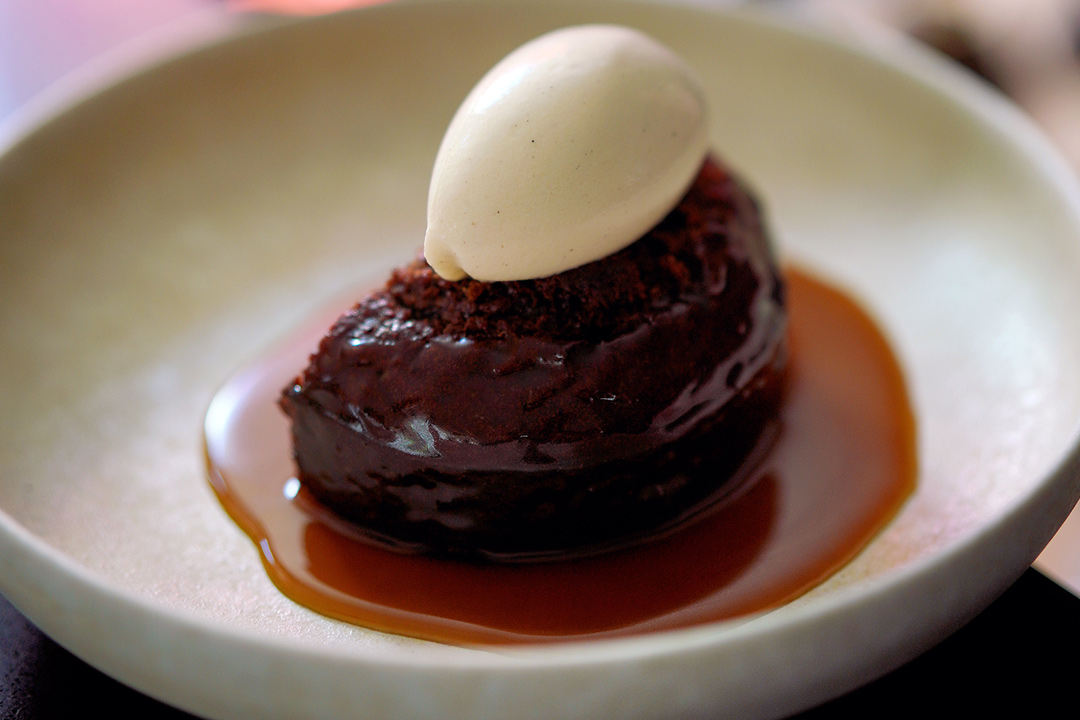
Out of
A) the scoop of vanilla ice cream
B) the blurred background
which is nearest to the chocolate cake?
the scoop of vanilla ice cream

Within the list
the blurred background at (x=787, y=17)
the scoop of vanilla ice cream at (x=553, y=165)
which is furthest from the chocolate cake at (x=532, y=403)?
the blurred background at (x=787, y=17)

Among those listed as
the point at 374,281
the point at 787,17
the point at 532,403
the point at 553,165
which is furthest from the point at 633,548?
the point at 787,17

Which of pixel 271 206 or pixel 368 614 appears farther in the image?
pixel 271 206

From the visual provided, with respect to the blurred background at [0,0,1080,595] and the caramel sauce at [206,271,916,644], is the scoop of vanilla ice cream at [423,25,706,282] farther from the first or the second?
the blurred background at [0,0,1080,595]

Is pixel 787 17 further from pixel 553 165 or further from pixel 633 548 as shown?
pixel 633 548

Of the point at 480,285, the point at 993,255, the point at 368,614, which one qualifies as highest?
the point at 480,285

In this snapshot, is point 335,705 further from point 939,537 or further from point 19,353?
point 19,353

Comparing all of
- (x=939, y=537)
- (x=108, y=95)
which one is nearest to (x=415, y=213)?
(x=108, y=95)
